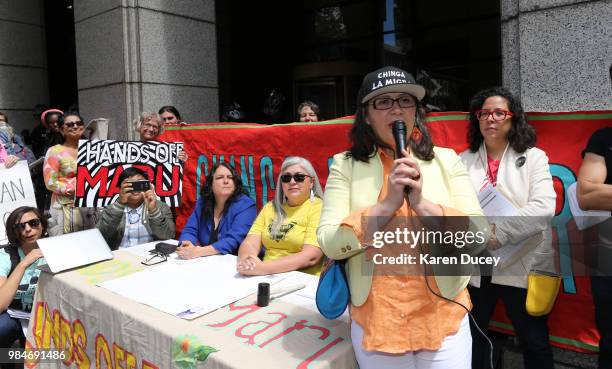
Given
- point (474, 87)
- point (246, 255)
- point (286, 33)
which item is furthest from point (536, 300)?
point (286, 33)

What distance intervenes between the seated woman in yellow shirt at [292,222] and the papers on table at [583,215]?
1.62 m

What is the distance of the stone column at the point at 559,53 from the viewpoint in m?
3.25

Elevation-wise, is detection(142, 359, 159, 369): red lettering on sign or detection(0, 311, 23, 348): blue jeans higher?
detection(142, 359, 159, 369): red lettering on sign

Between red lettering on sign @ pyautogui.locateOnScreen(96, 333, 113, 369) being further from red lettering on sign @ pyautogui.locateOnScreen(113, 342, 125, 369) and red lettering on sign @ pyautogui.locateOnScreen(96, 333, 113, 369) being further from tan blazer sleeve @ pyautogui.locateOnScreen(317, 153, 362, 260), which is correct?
tan blazer sleeve @ pyautogui.locateOnScreen(317, 153, 362, 260)

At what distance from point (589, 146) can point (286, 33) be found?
10.3 meters

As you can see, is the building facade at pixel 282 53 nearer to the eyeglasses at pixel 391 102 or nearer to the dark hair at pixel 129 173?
the dark hair at pixel 129 173

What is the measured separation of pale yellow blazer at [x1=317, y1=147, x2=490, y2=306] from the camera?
5.74ft

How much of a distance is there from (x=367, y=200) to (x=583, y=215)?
5.60ft

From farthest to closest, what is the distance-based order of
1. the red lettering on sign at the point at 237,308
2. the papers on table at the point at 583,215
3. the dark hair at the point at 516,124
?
the dark hair at the point at 516,124, the papers on table at the point at 583,215, the red lettering on sign at the point at 237,308

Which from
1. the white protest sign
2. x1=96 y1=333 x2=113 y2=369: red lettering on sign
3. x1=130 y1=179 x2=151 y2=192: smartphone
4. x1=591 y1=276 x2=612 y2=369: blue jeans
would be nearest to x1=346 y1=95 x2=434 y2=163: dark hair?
x1=591 y1=276 x2=612 y2=369: blue jeans

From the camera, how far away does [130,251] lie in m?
3.56

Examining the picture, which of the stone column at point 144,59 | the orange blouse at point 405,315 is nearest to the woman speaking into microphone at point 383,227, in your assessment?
the orange blouse at point 405,315

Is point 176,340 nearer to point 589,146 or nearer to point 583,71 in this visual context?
point 589,146

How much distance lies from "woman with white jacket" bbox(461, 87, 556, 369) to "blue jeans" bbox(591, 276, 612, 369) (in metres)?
0.25
